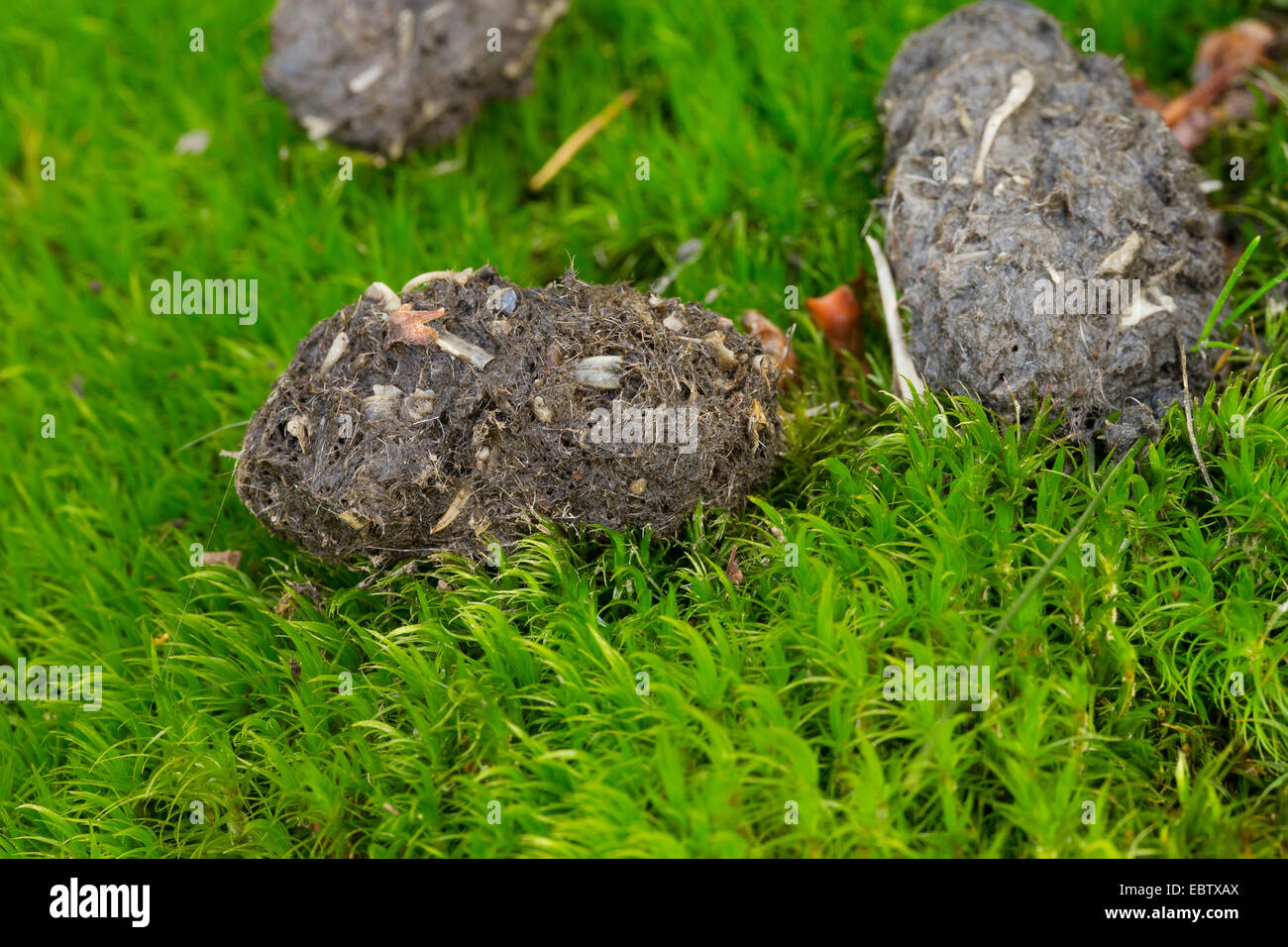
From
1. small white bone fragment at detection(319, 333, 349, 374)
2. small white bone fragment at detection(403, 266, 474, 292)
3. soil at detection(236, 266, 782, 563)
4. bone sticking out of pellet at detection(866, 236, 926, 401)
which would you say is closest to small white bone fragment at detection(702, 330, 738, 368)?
soil at detection(236, 266, 782, 563)

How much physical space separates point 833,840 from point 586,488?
1271mm

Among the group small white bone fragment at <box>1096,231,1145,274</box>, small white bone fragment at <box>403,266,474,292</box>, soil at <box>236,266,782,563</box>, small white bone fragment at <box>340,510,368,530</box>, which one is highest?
small white bone fragment at <box>403,266,474,292</box>

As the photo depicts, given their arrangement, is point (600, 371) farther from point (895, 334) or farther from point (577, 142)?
point (577, 142)

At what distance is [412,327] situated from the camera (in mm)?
3297

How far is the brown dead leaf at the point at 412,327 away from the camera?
3275 mm

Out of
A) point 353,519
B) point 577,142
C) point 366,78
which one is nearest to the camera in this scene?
point 353,519

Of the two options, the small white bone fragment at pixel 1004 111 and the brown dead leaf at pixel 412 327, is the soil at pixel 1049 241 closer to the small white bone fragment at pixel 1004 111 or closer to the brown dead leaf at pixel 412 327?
the small white bone fragment at pixel 1004 111

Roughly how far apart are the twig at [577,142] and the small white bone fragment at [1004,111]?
74.6 inches

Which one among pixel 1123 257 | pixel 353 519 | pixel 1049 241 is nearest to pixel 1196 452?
pixel 1123 257

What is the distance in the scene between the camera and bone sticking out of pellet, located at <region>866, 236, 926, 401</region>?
3.60 meters

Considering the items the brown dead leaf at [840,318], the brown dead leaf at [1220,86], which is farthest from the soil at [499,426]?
the brown dead leaf at [1220,86]

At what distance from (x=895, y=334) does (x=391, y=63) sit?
9.12 feet

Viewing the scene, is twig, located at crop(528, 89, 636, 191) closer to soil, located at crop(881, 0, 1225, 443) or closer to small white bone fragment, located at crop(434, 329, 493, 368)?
soil, located at crop(881, 0, 1225, 443)

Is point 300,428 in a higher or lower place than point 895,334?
lower
